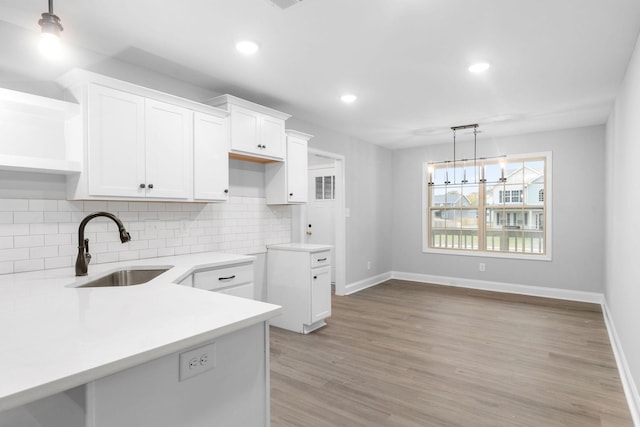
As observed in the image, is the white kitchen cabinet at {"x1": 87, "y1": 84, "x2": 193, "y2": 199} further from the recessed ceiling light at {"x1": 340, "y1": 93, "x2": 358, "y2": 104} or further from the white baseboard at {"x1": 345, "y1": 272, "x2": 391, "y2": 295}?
the white baseboard at {"x1": 345, "y1": 272, "x2": 391, "y2": 295}

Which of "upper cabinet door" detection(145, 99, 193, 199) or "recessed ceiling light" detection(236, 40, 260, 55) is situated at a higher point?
"recessed ceiling light" detection(236, 40, 260, 55)

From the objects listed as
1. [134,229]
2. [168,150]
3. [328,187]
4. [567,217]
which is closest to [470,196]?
[567,217]

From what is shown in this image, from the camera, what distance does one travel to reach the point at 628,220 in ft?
8.97

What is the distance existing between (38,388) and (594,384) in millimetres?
3292

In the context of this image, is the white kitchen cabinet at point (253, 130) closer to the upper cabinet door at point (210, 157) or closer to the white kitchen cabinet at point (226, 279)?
the upper cabinet door at point (210, 157)

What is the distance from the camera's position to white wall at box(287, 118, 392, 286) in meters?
5.39

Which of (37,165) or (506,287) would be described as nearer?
(37,165)

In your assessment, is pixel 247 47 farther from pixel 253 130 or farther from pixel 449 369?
pixel 449 369

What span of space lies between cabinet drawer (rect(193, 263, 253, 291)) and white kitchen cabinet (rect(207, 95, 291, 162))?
1.09 metres

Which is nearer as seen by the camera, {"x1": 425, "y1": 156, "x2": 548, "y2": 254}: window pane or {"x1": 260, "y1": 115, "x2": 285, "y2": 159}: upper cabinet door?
{"x1": 260, "y1": 115, "x2": 285, "y2": 159}: upper cabinet door

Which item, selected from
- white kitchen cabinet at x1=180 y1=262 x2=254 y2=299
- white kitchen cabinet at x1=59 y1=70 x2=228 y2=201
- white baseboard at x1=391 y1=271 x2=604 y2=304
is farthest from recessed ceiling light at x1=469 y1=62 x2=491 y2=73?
white baseboard at x1=391 y1=271 x2=604 y2=304

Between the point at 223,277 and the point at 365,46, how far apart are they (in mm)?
2025

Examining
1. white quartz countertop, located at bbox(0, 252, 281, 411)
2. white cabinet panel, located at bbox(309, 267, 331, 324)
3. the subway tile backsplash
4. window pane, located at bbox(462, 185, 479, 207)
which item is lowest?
white cabinet panel, located at bbox(309, 267, 331, 324)

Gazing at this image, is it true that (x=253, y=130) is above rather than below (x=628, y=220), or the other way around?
above
